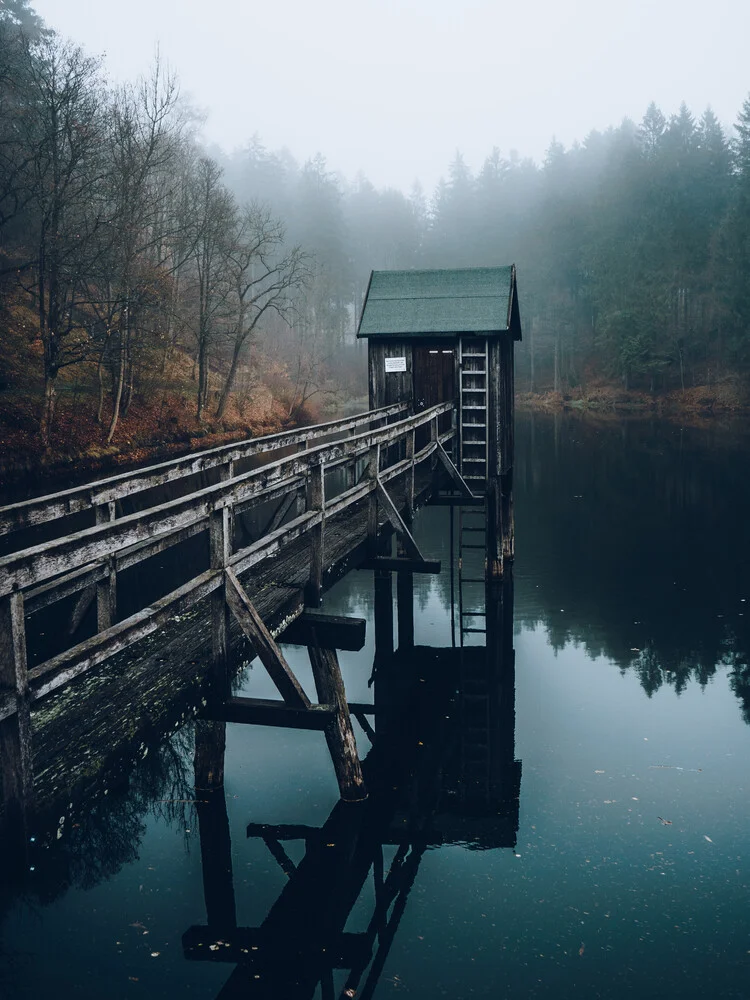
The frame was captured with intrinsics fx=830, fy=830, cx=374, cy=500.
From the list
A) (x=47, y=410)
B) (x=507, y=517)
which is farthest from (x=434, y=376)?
(x=47, y=410)

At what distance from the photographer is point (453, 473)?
55.3ft

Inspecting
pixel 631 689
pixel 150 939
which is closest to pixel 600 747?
pixel 631 689

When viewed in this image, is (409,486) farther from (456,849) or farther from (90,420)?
(90,420)

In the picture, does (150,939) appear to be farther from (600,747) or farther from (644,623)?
(644,623)

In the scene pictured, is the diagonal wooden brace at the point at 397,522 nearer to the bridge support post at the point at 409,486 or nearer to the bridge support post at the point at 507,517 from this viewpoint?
the bridge support post at the point at 409,486

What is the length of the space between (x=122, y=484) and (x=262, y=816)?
384 cm

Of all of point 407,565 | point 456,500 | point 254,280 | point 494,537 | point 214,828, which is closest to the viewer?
point 214,828

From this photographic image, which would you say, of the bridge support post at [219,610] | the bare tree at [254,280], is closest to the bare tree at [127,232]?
the bare tree at [254,280]

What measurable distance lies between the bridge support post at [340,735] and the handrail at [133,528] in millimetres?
2027

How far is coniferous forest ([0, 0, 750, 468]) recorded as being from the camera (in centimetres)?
2705

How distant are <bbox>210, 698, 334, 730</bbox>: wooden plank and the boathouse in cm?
1109

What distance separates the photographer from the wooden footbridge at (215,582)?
4.55m

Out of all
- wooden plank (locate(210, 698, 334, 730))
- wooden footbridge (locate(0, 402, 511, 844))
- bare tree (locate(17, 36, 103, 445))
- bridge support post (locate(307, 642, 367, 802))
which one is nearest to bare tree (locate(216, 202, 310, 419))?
bare tree (locate(17, 36, 103, 445))

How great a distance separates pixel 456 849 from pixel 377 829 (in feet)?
2.76
